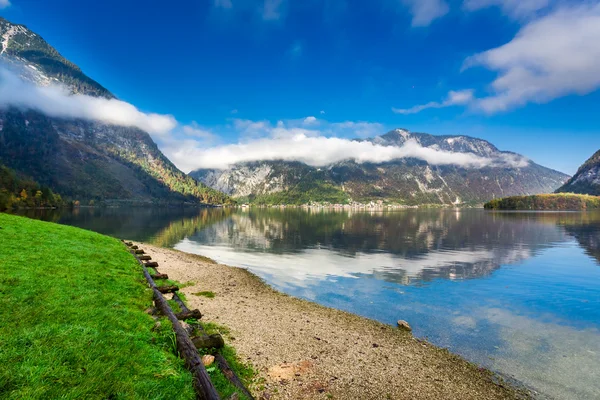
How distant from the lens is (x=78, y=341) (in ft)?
33.5

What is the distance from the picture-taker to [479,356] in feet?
61.8

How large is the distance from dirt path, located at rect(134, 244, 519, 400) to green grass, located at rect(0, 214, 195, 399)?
472 cm

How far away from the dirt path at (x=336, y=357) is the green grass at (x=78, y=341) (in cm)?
472

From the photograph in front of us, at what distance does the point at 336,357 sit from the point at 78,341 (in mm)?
12064

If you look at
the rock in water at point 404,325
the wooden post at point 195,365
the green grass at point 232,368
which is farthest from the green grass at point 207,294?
the rock in water at point 404,325

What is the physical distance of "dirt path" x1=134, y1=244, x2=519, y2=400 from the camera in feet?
44.2

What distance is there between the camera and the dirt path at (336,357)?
1348 cm

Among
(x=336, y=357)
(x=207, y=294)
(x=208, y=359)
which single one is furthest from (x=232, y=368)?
(x=207, y=294)

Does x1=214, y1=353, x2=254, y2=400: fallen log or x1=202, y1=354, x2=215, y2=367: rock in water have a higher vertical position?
x1=202, y1=354, x2=215, y2=367: rock in water

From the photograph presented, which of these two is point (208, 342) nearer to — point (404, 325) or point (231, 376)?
point (231, 376)

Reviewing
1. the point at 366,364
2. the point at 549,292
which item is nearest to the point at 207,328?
the point at 366,364

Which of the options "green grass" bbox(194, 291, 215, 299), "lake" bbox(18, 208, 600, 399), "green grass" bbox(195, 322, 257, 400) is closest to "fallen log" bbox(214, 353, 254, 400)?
"green grass" bbox(195, 322, 257, 400)

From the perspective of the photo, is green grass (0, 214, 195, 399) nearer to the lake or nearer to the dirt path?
the dirt path

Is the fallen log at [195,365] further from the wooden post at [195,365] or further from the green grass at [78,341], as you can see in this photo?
the green grass at [78,341]
